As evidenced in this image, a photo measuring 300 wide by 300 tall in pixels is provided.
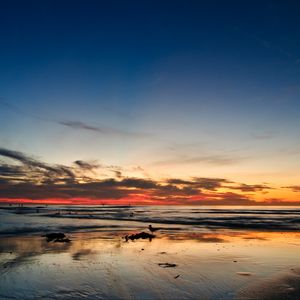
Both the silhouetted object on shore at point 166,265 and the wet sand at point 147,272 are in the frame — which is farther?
the silhouetted object on shore at point 166,265

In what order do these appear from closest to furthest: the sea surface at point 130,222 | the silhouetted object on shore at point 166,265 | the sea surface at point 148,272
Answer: the sea surface at point 148,272 → the silhouetted object on shore at point 166,265 → the sea surface at point 130,222

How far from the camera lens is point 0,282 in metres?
13.4

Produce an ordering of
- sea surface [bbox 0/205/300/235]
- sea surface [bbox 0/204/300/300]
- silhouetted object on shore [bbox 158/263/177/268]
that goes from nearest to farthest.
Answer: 1. sea surface [bbox 0/204/300/300]
2. silhouetted object on shore [bbox 158/263/177/268]
3. sea surface [bbox 0/205/300/235]

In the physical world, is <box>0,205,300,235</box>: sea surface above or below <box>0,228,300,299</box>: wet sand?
above

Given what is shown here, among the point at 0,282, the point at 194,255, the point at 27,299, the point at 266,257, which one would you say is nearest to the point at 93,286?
the point at 27,299

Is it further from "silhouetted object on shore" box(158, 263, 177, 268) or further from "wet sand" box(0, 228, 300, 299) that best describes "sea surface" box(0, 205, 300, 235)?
"silhouetted object on shore" box(158, 263, 177, 268)

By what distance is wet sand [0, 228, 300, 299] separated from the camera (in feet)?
39.6

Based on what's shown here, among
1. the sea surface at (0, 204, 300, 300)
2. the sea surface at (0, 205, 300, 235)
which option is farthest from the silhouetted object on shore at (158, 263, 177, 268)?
the sea surface at (0, 205, 300, 235)

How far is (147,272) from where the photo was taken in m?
15.6

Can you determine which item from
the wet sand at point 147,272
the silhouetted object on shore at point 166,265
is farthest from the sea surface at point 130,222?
the silhouetted object on shore at point 166,265

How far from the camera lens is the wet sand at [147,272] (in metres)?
12.1

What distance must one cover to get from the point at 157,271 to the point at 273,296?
18.8 feet

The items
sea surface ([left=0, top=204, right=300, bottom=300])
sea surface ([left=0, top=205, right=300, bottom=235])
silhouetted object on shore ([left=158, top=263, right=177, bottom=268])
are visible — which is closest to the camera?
sea surface ([left=0, top=204, right=300, bottom=300])

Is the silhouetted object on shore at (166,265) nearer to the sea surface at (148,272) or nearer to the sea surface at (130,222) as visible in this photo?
the sea surface at (148,272)
